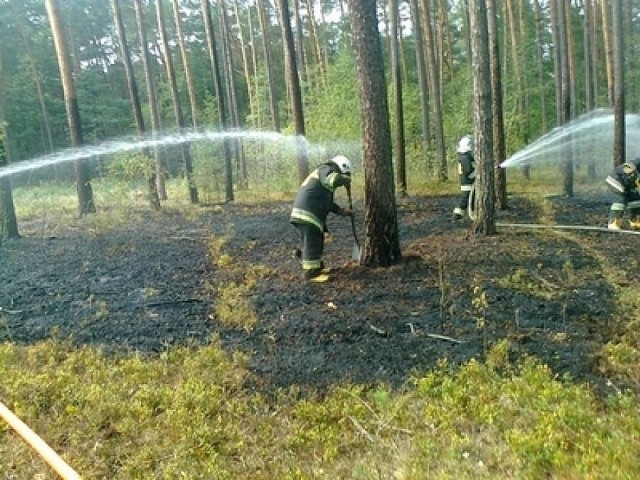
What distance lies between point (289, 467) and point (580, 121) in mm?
22341

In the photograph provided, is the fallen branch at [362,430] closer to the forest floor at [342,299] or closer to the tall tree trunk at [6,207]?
the forest floor at [342,299]

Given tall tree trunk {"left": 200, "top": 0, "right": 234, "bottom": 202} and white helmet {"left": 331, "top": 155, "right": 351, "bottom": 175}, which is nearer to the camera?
white helmet {"left": 331, "top": 155, "right": 351, "bottom": 175}

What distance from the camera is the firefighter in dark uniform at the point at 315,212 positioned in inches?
273

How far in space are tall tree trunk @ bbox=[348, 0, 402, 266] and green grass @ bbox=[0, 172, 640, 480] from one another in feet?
8.64

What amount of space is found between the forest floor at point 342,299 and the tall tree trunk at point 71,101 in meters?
3.57

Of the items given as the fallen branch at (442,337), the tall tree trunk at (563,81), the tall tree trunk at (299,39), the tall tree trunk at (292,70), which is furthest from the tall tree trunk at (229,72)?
the fallen branch at (442,337)

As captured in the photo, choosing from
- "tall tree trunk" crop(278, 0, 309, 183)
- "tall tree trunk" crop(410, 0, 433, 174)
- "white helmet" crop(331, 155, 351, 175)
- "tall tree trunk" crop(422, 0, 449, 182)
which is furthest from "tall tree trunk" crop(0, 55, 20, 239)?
"tall tree trunk" crop(422, 0, 449, 182)

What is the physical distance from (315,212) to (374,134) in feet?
3.85

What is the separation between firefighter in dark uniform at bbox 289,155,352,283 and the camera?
6934 mm

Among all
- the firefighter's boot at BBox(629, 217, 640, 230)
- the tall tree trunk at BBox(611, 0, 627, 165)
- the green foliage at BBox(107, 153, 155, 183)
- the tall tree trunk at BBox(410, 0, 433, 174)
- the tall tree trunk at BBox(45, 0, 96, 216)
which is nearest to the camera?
the firefighter's boot at BBox(629, 217, 640, 230)

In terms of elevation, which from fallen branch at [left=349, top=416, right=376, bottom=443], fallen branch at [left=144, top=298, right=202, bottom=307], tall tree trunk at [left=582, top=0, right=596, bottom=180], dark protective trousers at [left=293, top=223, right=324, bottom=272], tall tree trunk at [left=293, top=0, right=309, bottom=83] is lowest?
fallen branch at [left=349, top=416, right=376, bottom=443]

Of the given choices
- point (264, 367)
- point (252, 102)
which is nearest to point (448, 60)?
point (252, 102)

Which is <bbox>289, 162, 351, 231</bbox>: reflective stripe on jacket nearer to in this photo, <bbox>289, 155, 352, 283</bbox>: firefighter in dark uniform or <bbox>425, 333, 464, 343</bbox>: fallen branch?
<bbox>289, 155, 352, 283</bbox>: firefighter in dark uniform

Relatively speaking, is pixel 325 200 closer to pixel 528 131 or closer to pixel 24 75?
pixel 528 131
